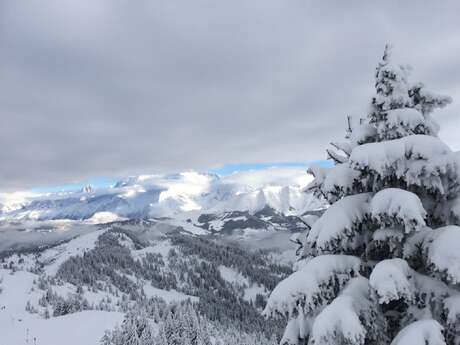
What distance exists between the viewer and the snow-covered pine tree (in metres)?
8.59

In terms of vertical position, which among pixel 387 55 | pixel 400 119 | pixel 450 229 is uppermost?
pixel 387 55

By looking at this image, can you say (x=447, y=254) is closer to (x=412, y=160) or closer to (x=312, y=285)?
(x=412, y=160)

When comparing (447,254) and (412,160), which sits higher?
(412,160)

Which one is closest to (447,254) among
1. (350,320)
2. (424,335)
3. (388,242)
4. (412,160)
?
(388,242)

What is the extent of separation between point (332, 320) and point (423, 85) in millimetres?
6543

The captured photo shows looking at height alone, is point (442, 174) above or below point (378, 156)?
below

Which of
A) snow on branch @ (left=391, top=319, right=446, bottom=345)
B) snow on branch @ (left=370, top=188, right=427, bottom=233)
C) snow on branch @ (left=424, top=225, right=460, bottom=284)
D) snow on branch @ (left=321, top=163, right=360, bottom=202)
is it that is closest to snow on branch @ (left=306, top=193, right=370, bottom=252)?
snow on branch @ (left=321, top=163, right=360, bottom=202)

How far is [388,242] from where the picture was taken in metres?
9.90

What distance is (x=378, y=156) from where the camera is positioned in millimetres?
9320

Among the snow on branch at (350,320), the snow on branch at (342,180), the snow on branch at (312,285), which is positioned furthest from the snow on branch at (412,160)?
the snow on branch at (350,320)

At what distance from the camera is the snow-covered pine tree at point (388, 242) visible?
8586 millimetres

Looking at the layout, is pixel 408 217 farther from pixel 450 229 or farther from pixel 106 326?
pixel 106 326

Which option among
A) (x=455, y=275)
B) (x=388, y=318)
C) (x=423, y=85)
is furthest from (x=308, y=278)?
(x=423, y=85)

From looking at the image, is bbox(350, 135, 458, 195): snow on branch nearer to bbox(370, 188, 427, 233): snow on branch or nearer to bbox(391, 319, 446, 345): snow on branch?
bbox(370, 188, 427, 233): snow on branch
